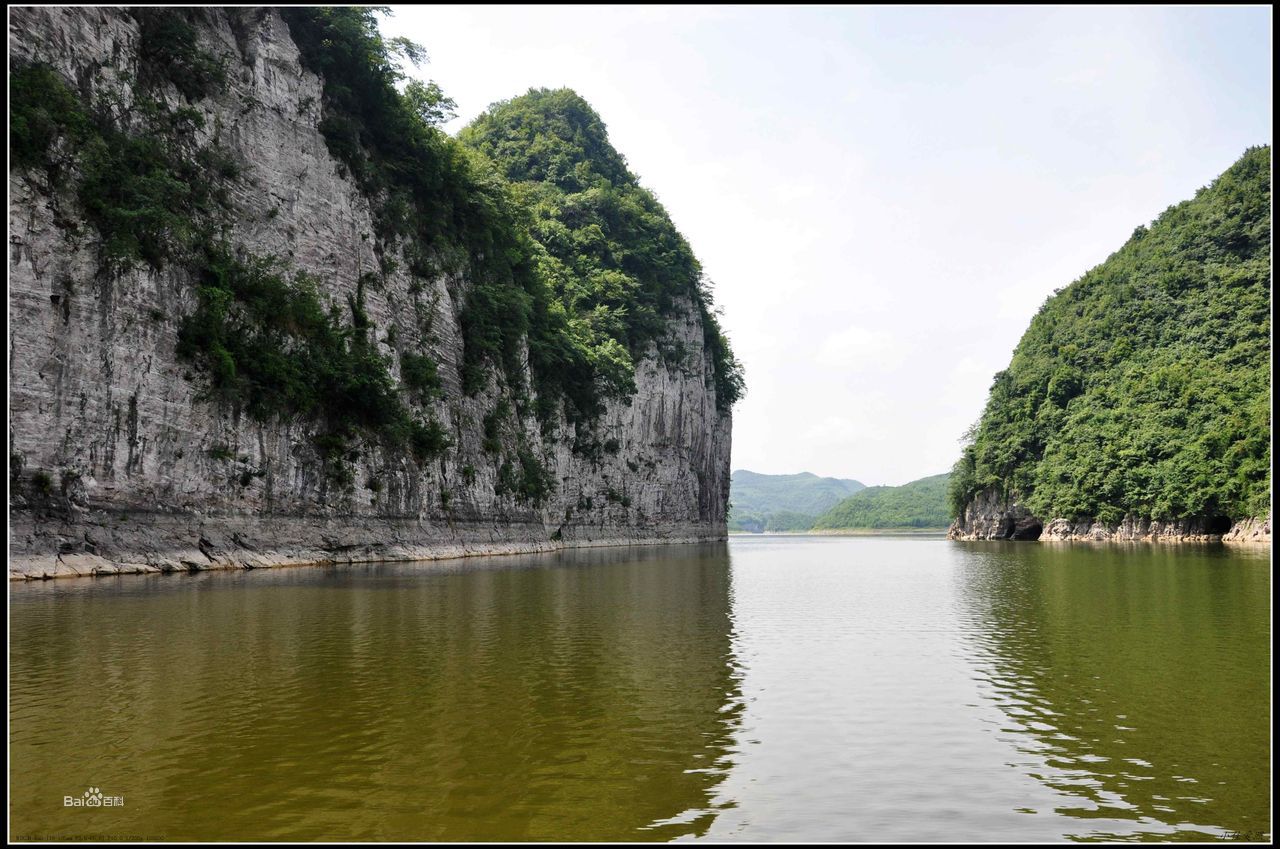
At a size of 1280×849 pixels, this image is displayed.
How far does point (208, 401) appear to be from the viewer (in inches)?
1387

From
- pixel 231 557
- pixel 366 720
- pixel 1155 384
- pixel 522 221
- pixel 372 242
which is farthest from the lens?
pixel 1155 384

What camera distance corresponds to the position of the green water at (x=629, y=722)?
7.57m

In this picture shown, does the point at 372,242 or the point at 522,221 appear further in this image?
the point at 522,221

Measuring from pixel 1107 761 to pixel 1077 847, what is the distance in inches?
107

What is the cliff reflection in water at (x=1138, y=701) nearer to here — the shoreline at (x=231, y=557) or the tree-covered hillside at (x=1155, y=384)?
the shoreline at (x=231, y=557)

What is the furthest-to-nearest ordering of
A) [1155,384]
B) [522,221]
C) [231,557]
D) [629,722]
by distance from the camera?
[1155,384] < [522,221] < [231,557] < [629,722]

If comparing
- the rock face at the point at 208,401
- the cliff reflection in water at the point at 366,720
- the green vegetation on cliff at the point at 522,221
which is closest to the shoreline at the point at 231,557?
the rock face at the point at 208,401

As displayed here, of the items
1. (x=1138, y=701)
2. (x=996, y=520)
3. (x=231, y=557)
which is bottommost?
(x=996, y=520)

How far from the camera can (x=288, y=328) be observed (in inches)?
1572

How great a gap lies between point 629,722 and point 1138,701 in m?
6.73

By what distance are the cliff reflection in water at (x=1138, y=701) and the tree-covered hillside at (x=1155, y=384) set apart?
59585 millimetres

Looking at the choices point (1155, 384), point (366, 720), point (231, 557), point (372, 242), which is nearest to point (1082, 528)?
point (1155, 384)

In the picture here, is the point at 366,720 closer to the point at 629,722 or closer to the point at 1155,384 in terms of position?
the point at 629,722

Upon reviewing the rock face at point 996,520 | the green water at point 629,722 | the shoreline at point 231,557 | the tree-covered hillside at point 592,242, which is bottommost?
the rock face at point 996,520
